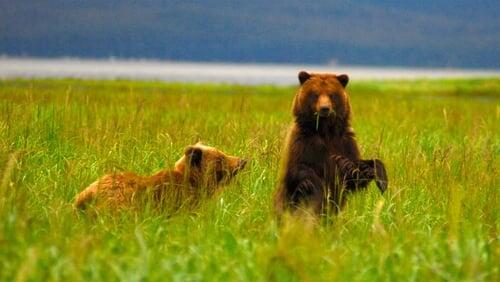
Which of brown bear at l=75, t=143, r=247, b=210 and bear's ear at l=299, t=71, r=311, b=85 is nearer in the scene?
brown bear at l=75, t=143, r=247, b=210

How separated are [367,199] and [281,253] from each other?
2.89m

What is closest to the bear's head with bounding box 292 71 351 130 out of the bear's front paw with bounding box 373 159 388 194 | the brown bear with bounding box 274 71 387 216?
the brown bear with bounding box 274 71 387 216

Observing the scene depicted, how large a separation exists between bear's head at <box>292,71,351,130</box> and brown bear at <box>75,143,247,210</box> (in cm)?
77

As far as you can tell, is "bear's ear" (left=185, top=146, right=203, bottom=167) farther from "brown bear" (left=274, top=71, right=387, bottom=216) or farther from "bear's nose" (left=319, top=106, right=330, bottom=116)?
"bear's nose" (left=319, top=106, right=330, bottom=116)

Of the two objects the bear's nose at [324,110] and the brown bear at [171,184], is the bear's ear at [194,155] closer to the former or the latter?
the brown bear at [171,184]

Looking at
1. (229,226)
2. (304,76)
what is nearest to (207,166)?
(229,226)

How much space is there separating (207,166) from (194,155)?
286mm

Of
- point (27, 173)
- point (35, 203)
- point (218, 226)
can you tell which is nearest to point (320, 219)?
point (218, 226)

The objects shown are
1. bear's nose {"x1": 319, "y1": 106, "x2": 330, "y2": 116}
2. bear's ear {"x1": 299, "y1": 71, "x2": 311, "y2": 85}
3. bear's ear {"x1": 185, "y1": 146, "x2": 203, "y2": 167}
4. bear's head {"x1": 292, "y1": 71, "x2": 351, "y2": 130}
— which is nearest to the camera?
bear's nose {"x1": 319, "y1": 106, "x2": 330, "y2": 116}

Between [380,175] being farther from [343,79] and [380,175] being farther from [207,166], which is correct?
[207,166]

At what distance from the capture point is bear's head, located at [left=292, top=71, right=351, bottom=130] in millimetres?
6285

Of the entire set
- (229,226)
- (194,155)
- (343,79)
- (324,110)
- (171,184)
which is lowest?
(229,226)

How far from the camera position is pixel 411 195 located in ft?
23.8

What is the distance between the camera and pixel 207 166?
6504 millimetres
